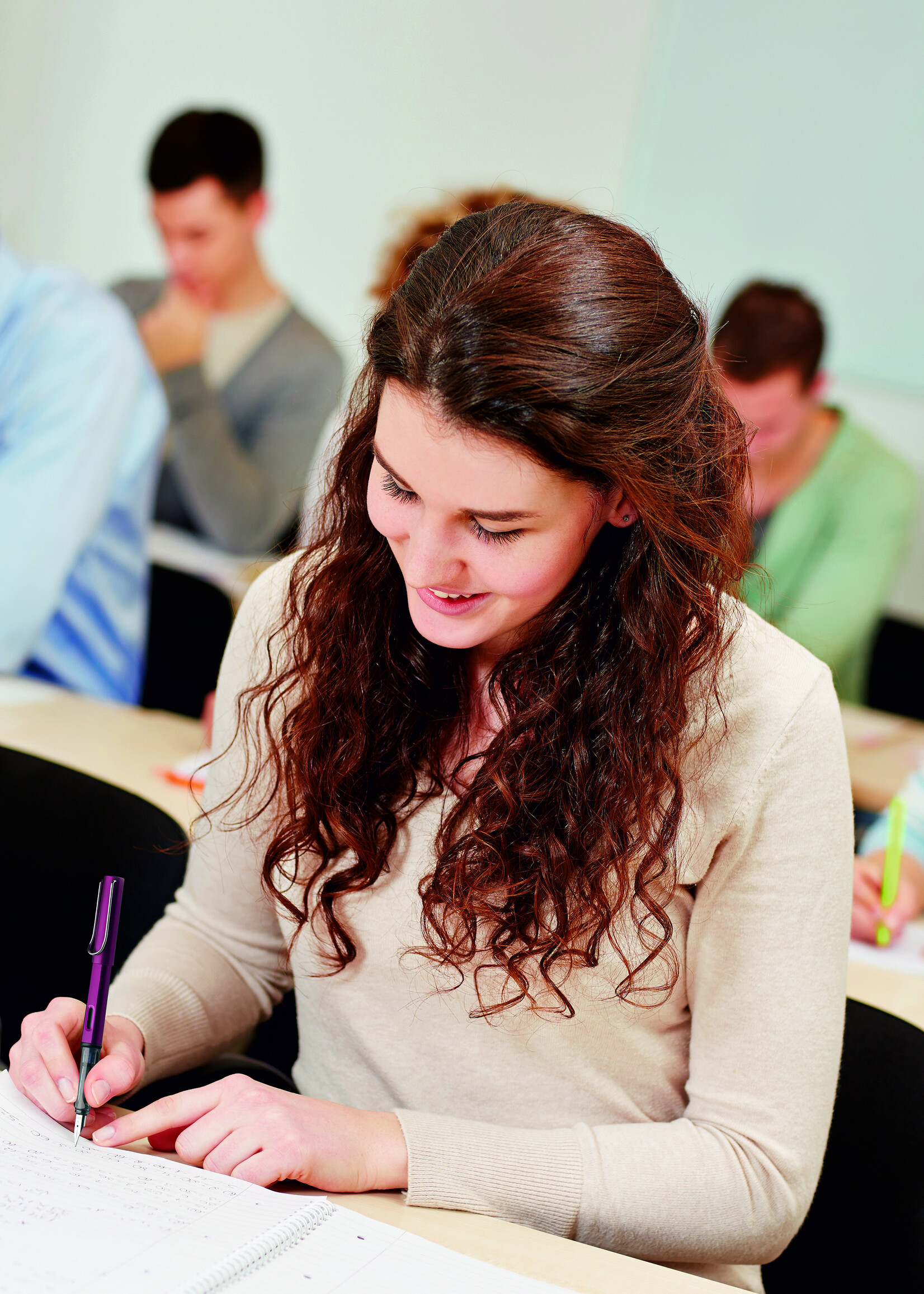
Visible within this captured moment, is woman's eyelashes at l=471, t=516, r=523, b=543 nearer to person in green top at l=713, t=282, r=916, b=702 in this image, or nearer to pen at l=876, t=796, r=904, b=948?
pen at l=876, t=796, r=904, b=948

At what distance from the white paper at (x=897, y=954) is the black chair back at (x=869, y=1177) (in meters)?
0.27

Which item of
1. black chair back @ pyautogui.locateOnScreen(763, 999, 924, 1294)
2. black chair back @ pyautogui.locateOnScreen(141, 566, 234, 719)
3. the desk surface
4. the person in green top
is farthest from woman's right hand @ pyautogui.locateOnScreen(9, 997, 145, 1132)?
the person in green top

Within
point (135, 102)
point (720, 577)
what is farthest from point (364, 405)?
point (135, 102)

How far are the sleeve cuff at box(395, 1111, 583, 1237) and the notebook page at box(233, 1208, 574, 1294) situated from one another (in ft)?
0.22

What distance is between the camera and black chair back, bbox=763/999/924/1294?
0.96 m

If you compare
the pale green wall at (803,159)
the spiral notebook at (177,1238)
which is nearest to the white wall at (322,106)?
the pale green wall at (803,159)

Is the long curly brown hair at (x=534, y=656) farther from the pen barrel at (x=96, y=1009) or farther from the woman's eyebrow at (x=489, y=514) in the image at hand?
the pen barrel at (x=96, y=1009)

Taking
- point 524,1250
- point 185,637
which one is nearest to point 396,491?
point 524,1250

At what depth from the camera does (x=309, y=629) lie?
36.5 inches

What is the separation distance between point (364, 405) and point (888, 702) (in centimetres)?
219

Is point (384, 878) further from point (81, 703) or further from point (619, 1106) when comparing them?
point (81, 703)

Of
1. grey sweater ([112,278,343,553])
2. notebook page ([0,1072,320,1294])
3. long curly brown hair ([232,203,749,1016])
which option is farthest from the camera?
grey sweater ([112,278,343,553])

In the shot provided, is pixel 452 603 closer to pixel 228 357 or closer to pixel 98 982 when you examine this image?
pixel 98 982

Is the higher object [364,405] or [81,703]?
[364,405]
